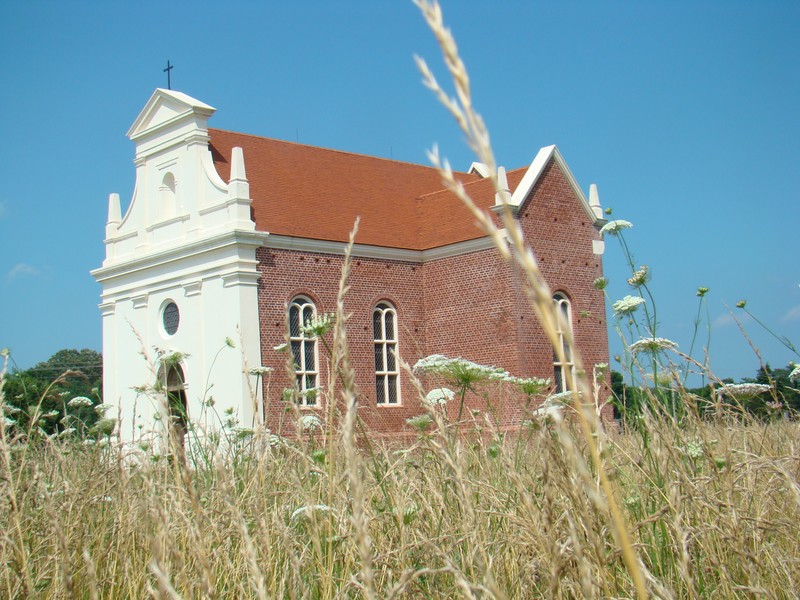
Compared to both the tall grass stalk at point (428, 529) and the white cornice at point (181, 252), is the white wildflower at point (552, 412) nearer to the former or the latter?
the tall grass stalk at point (428, 529)

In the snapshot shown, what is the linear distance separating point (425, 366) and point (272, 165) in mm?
20028

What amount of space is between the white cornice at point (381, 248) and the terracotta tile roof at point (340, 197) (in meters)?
0.16

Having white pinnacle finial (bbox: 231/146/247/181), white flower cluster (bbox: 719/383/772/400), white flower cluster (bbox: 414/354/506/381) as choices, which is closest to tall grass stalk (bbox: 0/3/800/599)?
white flower cluster (bbox: 719/383/772/400)

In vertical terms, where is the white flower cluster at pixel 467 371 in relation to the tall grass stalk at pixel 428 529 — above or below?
above

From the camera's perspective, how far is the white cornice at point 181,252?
68.1ft

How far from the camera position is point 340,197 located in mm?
24891

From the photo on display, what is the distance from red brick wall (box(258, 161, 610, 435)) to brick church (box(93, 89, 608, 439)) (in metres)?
0.04

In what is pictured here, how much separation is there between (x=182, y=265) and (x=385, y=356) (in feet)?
18.7

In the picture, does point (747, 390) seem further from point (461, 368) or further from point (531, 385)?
point (461, 368)

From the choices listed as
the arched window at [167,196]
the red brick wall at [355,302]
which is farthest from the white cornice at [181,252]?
the arched window at [167,196]

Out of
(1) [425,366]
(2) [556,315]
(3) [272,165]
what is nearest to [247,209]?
(3) [272,165]

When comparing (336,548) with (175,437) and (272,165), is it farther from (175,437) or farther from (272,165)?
(272,165)

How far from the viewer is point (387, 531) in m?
3.30

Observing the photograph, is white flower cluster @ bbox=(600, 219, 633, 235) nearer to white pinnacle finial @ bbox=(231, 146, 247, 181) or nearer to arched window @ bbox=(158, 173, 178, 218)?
white pinnacle finial @ bbox=(231, 146, 247, 181)
